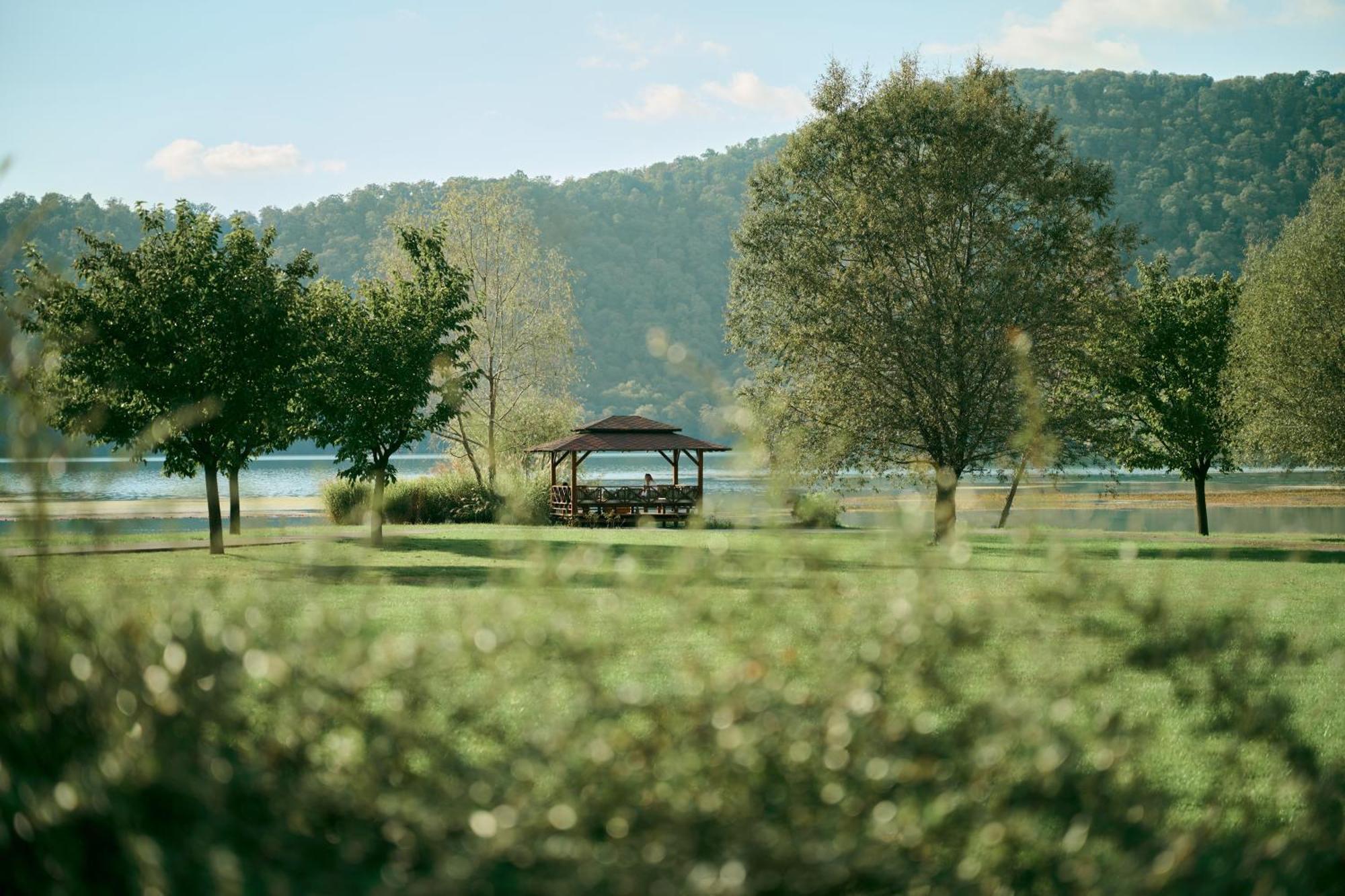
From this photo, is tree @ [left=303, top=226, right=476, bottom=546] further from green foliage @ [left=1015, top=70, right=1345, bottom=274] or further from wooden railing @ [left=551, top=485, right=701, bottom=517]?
green foliage @ [left=1015, top=70, right=1345, bottom=274]

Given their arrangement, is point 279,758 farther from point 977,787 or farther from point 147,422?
point 147,422

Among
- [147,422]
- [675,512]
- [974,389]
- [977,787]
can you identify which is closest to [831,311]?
[974,389]

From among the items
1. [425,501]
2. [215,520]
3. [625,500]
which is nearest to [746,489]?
[215,520]

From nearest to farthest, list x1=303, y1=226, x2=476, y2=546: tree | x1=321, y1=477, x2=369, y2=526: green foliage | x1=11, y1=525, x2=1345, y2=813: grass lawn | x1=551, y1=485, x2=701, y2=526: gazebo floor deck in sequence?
x1=11, y1=525, x2=1345, y2=813: grass lawn < x1=303, y1=226, x2=476, y2=546: tree < x1=321, y1=477, x2=369, y2=526: green foliage < x1=551, y1=485, x2=701, y2=526: gazebo floor deck

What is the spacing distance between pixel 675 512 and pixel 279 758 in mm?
31530

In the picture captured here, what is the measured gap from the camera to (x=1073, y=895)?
2.08 metres

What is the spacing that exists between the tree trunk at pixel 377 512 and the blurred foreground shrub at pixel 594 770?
19677 mm

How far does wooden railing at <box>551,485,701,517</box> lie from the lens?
1345 inches

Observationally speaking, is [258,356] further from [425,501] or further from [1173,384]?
[1173,384]

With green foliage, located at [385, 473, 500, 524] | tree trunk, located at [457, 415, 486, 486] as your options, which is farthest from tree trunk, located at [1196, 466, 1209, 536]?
tree trunk, located at [457, 415, 486, 486]

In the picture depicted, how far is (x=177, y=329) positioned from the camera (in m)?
18.3

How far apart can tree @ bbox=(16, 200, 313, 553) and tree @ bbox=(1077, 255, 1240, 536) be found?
19386 millimetres

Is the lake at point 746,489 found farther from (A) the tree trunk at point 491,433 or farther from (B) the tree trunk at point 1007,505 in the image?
(A) the tree trunk at point 491,433

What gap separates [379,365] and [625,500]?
44.1ft
